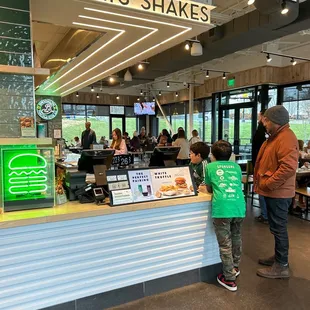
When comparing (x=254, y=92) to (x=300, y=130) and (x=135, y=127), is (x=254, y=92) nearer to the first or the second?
(x=300, y=130)

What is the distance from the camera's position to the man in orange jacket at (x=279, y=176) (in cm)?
265

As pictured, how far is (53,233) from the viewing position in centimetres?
207

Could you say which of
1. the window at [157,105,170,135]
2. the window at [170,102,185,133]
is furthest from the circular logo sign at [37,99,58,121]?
the window at [157,105,170,135]

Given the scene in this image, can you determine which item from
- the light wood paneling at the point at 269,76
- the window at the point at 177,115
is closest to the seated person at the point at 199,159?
the light wood paneling at the point at 269,76

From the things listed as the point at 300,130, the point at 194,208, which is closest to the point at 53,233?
the point at 194,208

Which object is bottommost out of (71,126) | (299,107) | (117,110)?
(71,126)

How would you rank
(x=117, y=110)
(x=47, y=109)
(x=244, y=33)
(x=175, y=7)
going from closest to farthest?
1. (x=175, y=7)
2. (x=244, y=33)
3. (x=47, y=109)
4. (x=117, y=110)

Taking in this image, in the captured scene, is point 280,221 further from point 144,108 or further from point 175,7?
point 144,108

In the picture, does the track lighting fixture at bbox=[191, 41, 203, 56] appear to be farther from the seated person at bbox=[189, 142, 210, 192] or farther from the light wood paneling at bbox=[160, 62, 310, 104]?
the seated person at bbox=[189, 142, 210, 192]

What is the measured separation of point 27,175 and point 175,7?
1.83 metres

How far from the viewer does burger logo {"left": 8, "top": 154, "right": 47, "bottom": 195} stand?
2.05 meters

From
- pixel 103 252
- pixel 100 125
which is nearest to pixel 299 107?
pixel 103 252

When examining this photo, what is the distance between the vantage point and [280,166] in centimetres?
266

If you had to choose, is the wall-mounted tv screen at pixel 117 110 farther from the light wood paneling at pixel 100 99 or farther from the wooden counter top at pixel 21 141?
the wooden counter top at pixel 21 141
